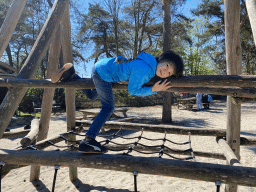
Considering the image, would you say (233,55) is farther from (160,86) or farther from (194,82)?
(160,86)

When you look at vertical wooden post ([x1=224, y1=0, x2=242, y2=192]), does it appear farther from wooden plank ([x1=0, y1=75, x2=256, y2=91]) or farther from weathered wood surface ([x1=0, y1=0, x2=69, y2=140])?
weathered wood surface ([x1=0, y1=0, x2=69, y2=140])

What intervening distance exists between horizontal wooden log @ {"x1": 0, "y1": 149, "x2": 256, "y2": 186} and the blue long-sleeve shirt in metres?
0.53

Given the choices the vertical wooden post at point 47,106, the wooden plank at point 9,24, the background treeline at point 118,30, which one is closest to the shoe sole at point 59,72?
the wooden plank at point 9,24

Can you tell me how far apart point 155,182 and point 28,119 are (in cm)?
738

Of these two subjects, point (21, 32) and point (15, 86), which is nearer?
point (15, 86)

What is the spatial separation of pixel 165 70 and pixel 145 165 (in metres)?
0.74

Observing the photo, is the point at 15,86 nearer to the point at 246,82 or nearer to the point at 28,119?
the point at 246,82

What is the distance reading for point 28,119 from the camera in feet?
28.4

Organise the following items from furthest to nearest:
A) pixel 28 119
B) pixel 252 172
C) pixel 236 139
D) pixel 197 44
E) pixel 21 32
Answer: pixel 197 44 → pixel 21 32 → pixel 28 119 → pixel 236 139 → pixel 252 172

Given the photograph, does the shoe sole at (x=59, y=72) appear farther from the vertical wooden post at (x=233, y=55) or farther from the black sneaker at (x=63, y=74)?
the vertical wooden post at (x=233, y=55)

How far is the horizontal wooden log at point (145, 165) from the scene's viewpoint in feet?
4.09

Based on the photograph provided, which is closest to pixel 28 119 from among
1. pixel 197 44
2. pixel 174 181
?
pixel 174 181

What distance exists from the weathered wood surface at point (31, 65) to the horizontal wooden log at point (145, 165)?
355mm

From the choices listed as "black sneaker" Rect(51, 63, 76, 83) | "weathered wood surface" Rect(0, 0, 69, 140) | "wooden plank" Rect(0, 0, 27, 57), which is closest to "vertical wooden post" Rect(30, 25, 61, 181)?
"wooden plank" Rect(0, 0, 27, 57)
